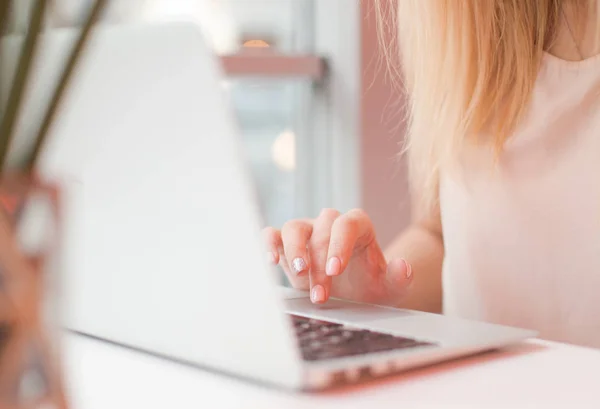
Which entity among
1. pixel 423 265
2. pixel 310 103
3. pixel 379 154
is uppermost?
pixel 310 103

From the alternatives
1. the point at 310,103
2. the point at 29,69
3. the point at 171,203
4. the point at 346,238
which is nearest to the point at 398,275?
the point at 346,238

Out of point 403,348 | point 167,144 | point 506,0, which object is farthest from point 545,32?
point 167,144

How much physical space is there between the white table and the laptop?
0.01 m

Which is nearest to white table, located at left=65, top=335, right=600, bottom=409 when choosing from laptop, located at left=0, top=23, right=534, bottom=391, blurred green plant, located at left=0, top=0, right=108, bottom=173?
laptop, located at left=0, top=23, right=534, bottom=391

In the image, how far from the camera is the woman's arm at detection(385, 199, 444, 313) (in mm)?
1077

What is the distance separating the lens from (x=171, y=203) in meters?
0.42

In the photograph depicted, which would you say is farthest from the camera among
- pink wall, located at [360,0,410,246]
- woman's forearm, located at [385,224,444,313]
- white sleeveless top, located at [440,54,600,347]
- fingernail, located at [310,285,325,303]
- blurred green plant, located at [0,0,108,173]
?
pink wall, located at [360,0,410,246]

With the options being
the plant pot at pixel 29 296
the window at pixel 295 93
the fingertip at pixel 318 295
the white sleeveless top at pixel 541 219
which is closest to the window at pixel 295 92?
the window at pixel 295 93

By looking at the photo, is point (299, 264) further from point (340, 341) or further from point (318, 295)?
point (340, 341)

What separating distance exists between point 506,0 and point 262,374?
71 cm

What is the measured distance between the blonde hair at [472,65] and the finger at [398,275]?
0.85 ft

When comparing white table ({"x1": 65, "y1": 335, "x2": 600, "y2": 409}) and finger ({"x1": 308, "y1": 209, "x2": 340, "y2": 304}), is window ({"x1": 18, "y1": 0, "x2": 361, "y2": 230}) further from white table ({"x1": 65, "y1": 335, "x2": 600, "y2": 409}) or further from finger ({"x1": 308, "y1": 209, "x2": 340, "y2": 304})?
white table ({"x1": 65, "y1": 335, "x2": 600, "y2": 409})

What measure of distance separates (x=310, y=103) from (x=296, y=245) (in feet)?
3.98

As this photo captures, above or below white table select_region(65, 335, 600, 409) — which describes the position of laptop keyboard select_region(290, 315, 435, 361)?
above
